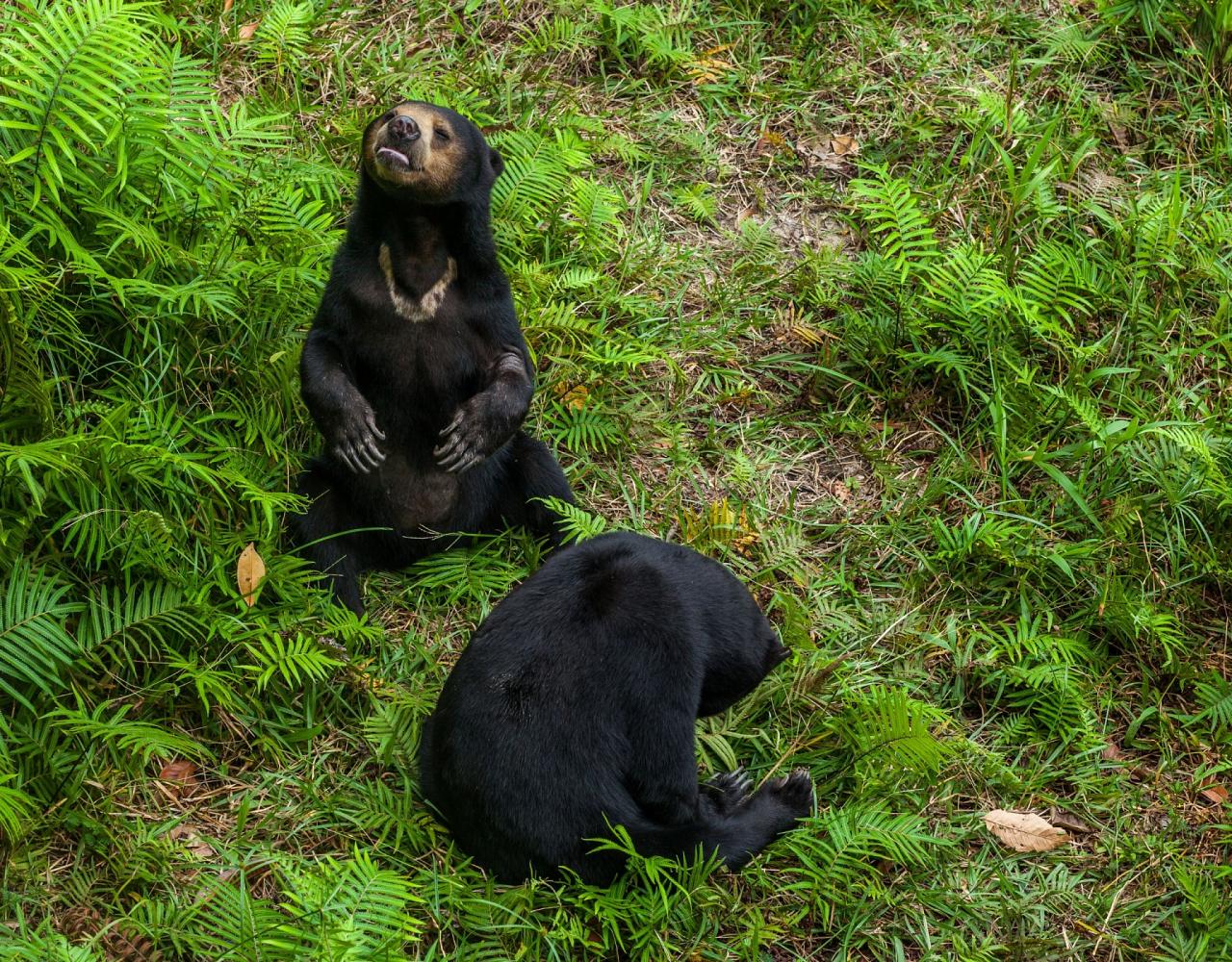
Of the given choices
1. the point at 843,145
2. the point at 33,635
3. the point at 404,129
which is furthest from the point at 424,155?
the point at 843,145

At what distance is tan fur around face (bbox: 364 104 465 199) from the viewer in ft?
17.6

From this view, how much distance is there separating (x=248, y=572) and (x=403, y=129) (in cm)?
178

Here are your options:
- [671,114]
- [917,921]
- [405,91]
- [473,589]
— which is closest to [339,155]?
[405,91]

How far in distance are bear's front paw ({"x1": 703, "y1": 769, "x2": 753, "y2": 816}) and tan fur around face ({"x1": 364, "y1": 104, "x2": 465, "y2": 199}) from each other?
8.20 ft

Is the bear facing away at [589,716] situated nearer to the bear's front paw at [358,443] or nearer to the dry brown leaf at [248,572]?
the dry brown leaf at [248,572]

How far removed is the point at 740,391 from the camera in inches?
266

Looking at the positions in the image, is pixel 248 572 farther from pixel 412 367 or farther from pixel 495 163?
pixel 495 163

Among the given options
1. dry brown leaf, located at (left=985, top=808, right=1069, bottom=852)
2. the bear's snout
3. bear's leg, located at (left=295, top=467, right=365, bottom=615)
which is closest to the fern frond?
bear's leg, located at (left=295, top=467, right=365, bottom=615)

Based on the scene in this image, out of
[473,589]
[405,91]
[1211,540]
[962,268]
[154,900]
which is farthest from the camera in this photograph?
[405,91]

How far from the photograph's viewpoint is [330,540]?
562cm

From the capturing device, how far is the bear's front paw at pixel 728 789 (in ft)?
16.9

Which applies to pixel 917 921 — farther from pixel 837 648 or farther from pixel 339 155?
pixel 339 155

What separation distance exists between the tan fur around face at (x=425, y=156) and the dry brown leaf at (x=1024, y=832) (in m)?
3.23

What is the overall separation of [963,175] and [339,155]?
10.9ft
